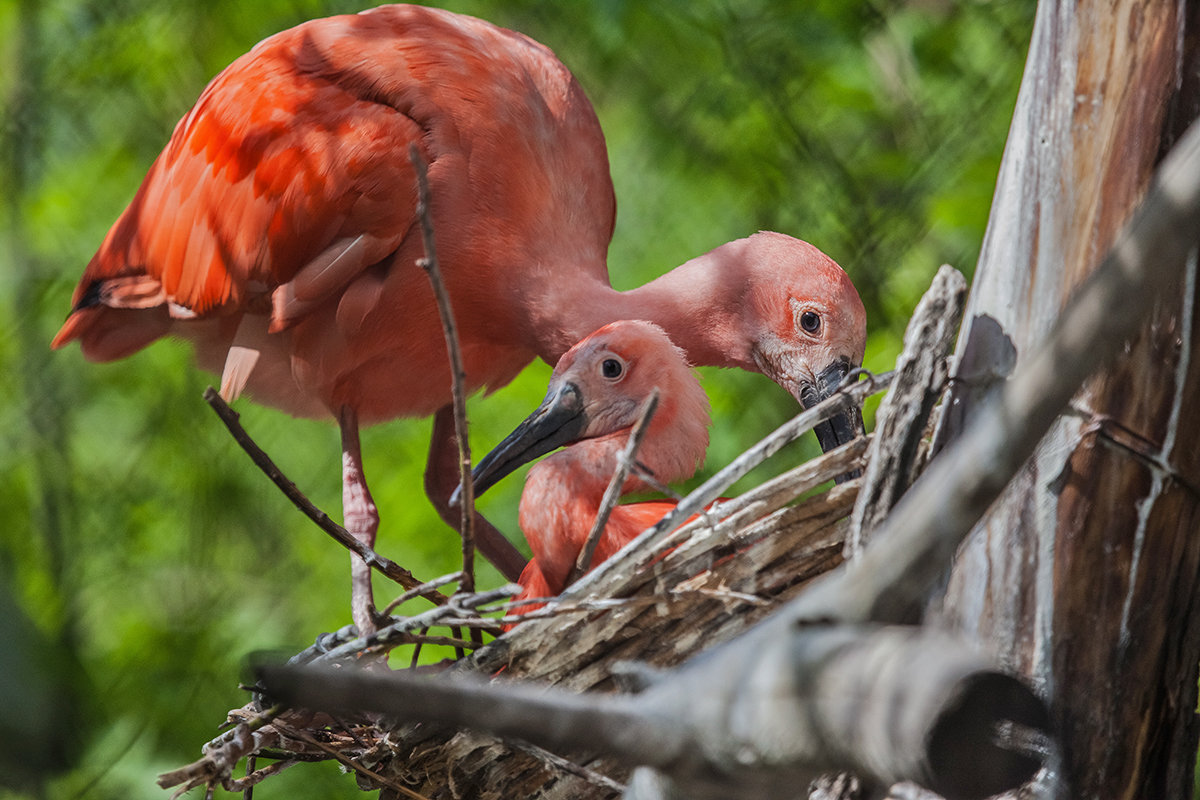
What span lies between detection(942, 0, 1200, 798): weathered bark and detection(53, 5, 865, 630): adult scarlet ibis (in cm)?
86

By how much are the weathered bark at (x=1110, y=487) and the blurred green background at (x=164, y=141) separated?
166 centimetres

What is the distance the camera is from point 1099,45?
1238 millimetres

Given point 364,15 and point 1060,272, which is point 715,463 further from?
point 1060,272

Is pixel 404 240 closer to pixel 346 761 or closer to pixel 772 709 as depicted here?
pixel 346 761

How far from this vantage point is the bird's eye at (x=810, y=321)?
222 centimetres

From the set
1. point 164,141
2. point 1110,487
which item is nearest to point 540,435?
point 1110,487

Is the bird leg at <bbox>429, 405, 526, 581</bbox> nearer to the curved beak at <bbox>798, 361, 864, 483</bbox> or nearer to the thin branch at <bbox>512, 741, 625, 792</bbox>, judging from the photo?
the curved beak at <bbox>798, 361, 864, 483</bbox>

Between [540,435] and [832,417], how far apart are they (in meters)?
0.50

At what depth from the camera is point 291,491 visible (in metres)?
1.46

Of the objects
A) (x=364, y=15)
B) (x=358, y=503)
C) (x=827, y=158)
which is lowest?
(x=358, y=503)

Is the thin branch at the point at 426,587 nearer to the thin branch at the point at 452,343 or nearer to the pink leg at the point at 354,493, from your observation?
the thin branch at the point at 452,343

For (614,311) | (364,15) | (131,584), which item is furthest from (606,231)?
(131,584)

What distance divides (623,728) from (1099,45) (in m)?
0.88

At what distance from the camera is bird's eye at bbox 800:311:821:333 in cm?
222
